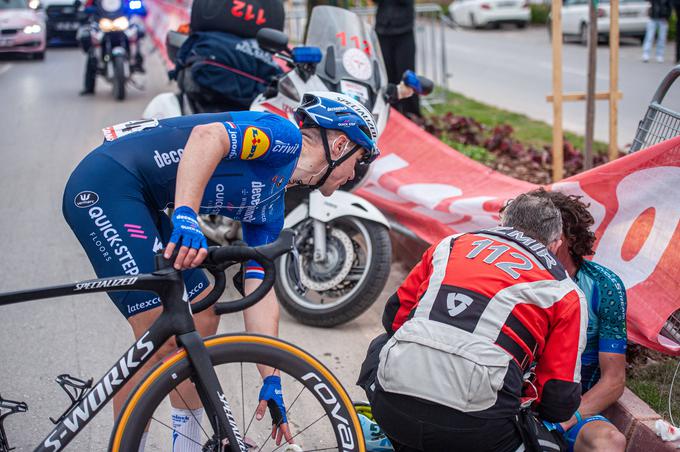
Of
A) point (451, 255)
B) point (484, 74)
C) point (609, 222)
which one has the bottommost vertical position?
point (484, 74)

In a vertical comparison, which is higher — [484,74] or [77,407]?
[77,407]

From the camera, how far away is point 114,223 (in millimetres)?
2957

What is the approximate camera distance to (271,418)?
3102mm

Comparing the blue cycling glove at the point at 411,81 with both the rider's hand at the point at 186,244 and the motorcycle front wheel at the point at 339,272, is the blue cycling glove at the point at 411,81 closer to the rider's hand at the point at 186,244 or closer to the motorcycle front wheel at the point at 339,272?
the motorcycle front wheel at the point at 339,272

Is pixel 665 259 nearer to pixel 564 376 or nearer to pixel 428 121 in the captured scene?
pixel 564 376

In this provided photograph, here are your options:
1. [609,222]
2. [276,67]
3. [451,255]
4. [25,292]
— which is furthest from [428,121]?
[25,292]

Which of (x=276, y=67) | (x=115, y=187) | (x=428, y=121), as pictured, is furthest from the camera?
(x=428, y=121)

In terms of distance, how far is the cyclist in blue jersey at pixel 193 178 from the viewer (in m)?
2.89

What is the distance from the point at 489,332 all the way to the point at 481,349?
64mm

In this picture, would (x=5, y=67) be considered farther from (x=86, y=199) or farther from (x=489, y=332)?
(x=489, y=332)

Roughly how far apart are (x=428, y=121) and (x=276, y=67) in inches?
162

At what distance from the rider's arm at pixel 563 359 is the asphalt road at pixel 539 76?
742cm

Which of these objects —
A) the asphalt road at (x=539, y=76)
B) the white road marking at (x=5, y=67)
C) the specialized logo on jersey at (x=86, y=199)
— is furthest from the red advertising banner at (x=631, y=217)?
the white road marking at (x=5, y=67)

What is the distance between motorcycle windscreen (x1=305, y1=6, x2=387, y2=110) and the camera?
5.18m
